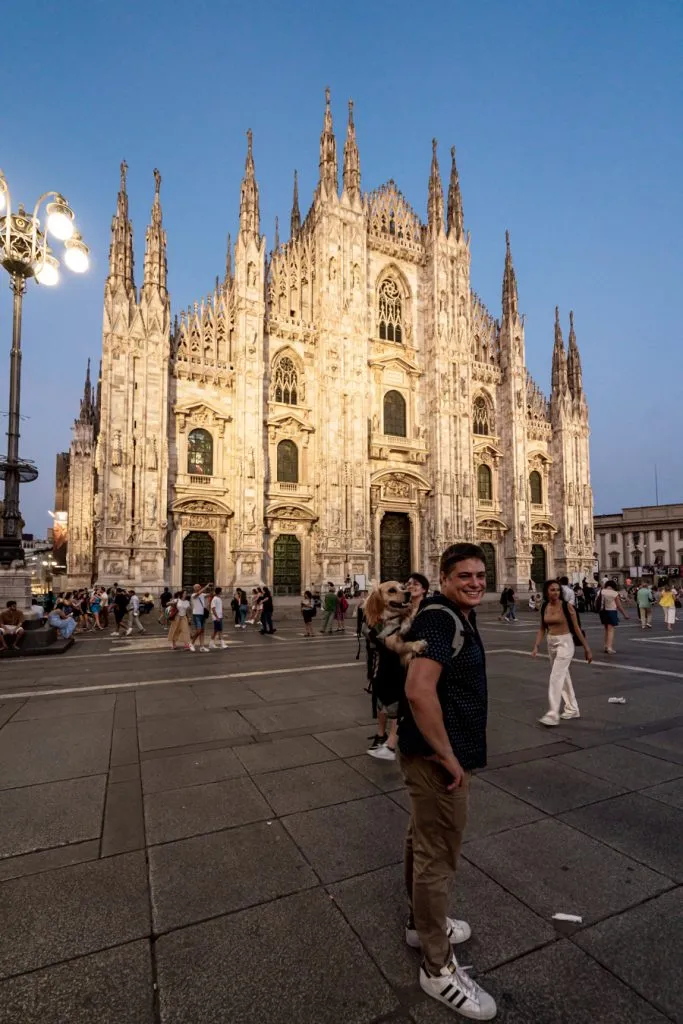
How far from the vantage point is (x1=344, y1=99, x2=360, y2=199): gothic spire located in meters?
27.8

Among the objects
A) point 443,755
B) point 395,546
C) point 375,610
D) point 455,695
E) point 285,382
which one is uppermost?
point 285,382

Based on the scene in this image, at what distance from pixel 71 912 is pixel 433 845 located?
2.00 meters

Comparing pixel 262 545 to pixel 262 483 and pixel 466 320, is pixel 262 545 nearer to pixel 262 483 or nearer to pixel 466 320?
pixel 262 483

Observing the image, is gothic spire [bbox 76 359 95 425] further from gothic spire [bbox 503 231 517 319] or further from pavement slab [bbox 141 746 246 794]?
pavement slab [bbox 141 746 246 794]

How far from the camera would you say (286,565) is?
84.1 feet

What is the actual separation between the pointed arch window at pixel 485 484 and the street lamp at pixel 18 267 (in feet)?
82.0

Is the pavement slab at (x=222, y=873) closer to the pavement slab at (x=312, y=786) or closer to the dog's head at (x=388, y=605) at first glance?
the pavement slab at (x=312, y=786)

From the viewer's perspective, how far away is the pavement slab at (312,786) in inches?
149

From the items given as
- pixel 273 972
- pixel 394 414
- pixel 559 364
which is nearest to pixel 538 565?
pixel 559 364

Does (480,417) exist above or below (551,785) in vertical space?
above

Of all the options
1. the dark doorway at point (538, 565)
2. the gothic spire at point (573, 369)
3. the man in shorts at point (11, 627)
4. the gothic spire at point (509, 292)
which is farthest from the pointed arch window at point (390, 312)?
the man in shorts at point (11, 627)

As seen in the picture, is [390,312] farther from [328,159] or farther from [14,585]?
[14,585]

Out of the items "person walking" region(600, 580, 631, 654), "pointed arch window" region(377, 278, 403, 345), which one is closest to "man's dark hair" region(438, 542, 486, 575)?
"person walking" region(600, 580, 631, 654)

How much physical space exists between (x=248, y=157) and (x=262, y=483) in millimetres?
17343
